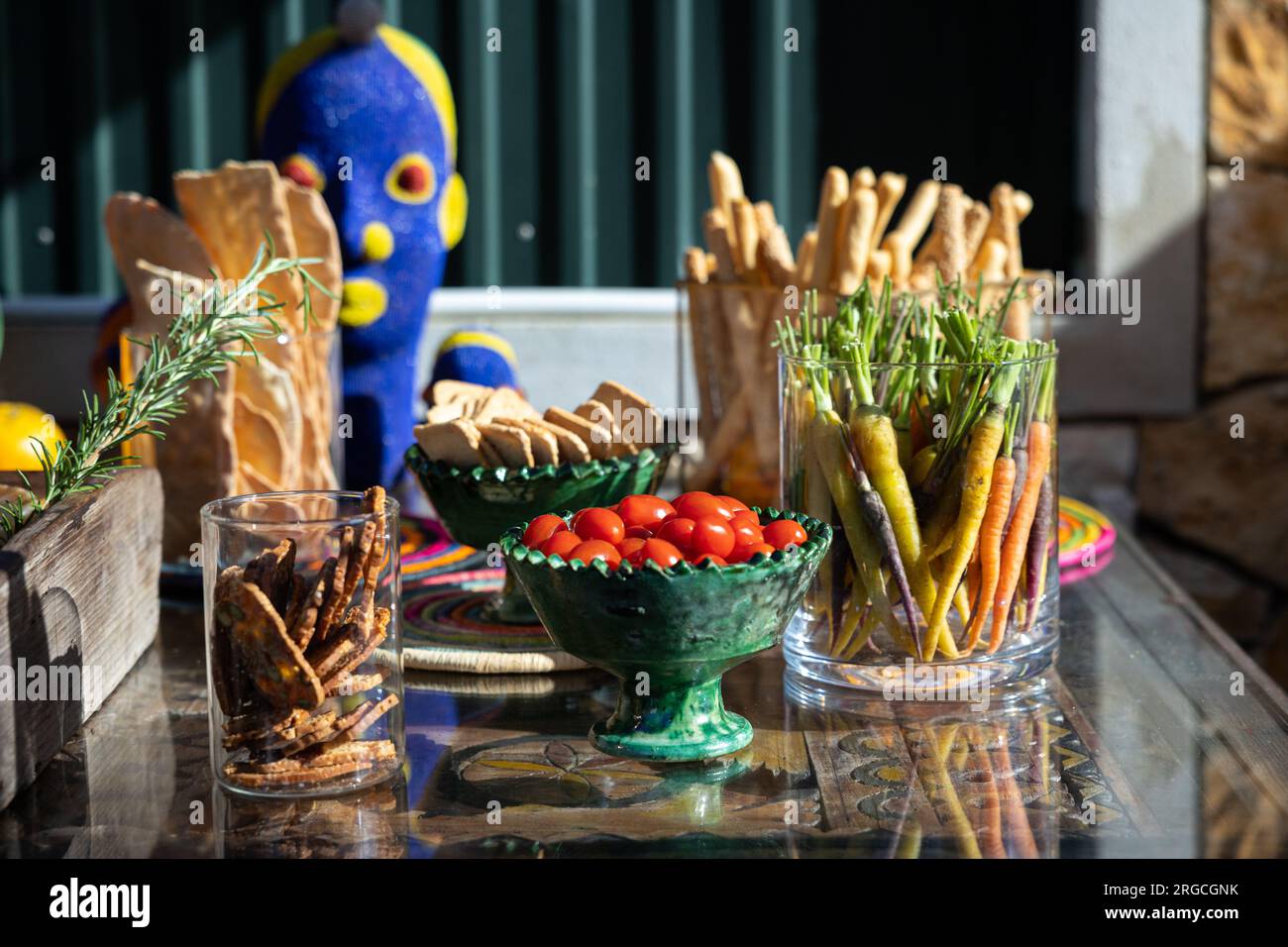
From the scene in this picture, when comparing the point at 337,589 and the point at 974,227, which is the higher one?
the point at 974,227

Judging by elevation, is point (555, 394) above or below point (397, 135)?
below

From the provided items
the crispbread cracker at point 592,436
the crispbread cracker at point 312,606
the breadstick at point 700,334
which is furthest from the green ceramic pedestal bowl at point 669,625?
the breadstick at point 700,334

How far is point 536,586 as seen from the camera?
0.93 metres

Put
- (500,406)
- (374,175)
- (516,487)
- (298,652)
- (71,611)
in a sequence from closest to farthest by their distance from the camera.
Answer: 1. (298,652)
2. (71,611)
3. (516,487)
4. (500,406)
5. (374,175)

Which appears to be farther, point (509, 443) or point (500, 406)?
point (500, 406)

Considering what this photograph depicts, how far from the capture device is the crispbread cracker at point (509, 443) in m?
1.15

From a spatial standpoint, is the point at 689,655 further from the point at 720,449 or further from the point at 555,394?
the point at 555,394

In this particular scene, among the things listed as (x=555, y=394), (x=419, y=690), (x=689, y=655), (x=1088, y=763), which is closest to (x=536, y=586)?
(x=689, y=655)

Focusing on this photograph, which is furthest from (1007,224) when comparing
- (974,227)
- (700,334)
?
(700,334)

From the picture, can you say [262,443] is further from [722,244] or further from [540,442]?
[722,244]

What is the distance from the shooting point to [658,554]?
2.98ft

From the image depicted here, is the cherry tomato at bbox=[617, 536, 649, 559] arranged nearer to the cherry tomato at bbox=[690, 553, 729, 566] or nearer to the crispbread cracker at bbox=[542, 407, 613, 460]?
the cherry tomato at bbox=[690, 553, 729, 566]

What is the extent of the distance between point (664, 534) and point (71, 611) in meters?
0.38
